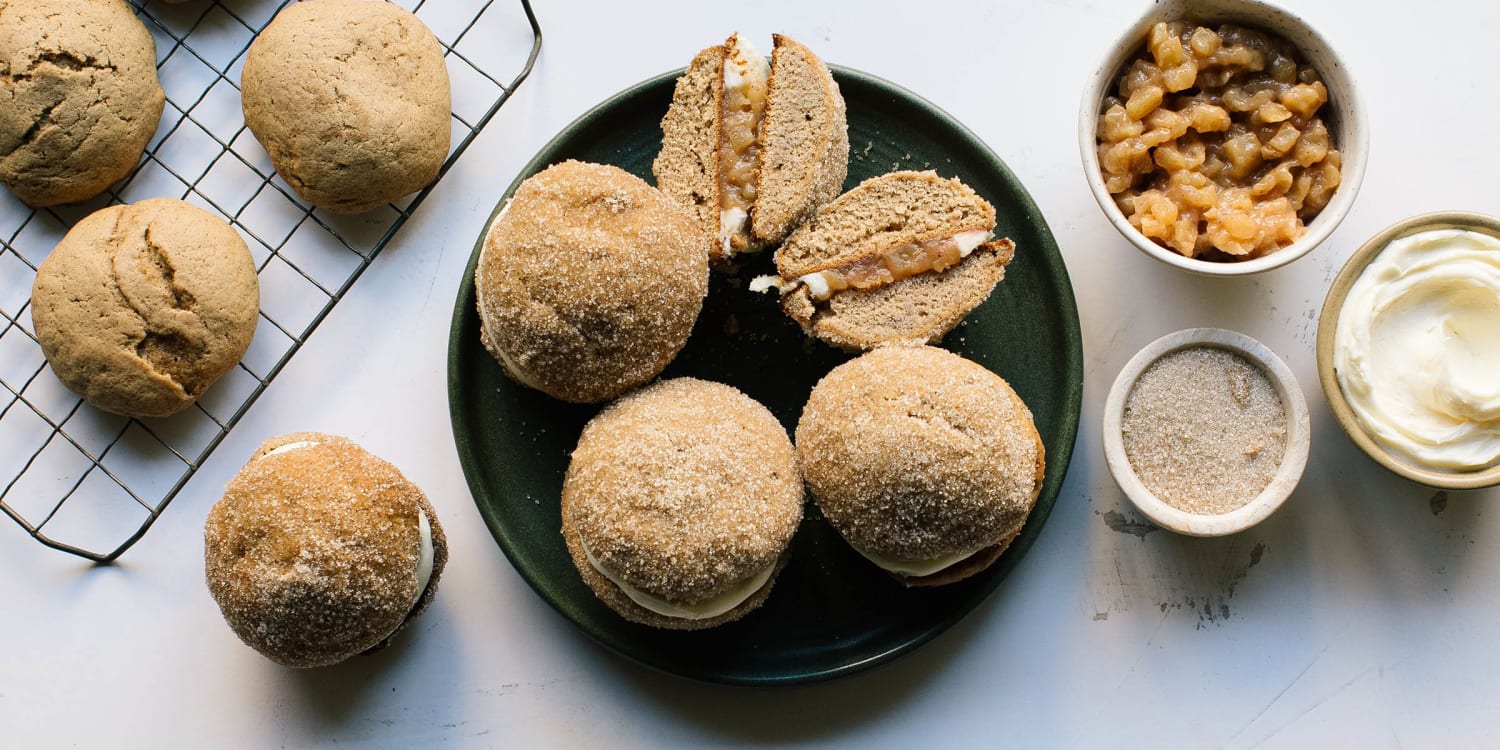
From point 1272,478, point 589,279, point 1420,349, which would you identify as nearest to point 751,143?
point 589,279

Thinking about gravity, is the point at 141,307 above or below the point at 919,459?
below

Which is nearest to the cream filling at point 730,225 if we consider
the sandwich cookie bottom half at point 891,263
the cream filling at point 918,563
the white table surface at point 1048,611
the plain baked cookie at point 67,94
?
the sandwich cookie bottom half at point 891,263

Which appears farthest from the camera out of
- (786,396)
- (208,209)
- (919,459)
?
(208,209)

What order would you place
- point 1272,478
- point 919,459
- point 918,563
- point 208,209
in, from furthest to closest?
point 208,209 → point 1272,478 → point 918,563 → point 919,459

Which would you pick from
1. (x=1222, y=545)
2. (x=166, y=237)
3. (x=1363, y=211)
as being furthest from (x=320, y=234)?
(x=1363, y=211)

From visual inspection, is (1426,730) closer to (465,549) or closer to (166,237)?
(465,549)

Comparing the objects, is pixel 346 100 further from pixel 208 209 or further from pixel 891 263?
pixel 891 263

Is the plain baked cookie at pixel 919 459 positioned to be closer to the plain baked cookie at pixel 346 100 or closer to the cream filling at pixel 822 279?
the cream filling at pixel 822 279
